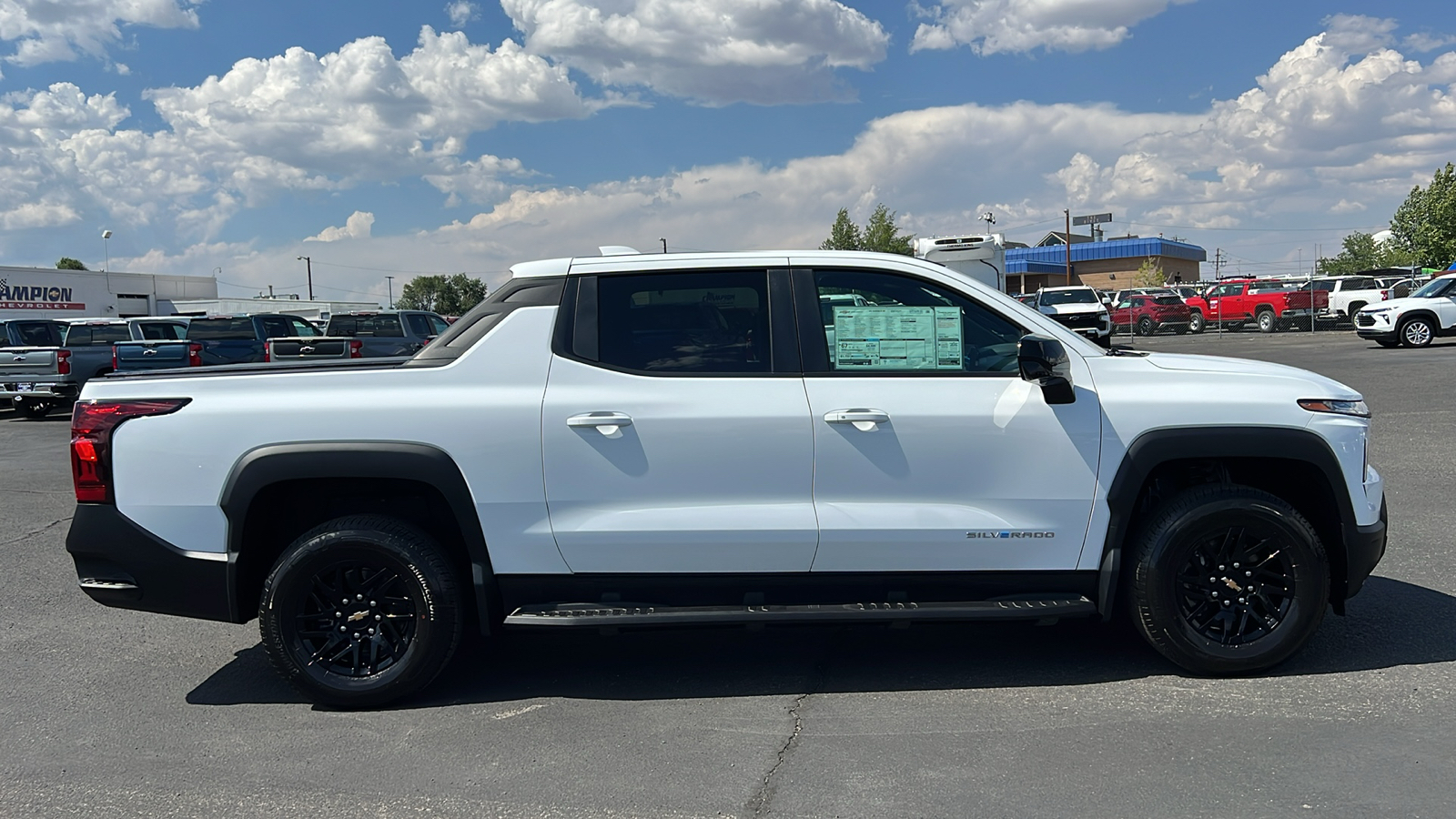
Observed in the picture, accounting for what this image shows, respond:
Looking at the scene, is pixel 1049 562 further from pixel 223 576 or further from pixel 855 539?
pixel 223 576

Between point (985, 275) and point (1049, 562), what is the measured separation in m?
18.8

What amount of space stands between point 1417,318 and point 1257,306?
1197cm

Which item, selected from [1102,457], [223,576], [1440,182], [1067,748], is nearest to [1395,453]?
[1102,457]

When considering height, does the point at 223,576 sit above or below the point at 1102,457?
below

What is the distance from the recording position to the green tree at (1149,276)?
82812 mm

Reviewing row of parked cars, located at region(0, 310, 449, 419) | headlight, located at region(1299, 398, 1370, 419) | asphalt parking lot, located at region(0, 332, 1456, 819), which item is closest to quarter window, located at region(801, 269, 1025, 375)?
headlight, located at region(1299, 398, 1370, 419)

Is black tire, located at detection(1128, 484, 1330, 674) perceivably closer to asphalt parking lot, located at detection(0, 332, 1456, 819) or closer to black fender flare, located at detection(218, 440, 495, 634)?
asphalt parking lot, located at detection(0, 332, 1456, 819)

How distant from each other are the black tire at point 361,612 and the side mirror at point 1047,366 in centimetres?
244

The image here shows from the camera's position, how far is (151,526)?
4.34 m

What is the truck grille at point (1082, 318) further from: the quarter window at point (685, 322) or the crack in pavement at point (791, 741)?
the quarter window at point (685, 322)

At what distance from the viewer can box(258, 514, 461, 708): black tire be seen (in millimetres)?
4289

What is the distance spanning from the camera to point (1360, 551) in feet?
14.4

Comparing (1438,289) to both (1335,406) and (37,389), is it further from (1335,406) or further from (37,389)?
(37,389)

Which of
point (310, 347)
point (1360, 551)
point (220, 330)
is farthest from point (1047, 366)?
point (220, 330)
